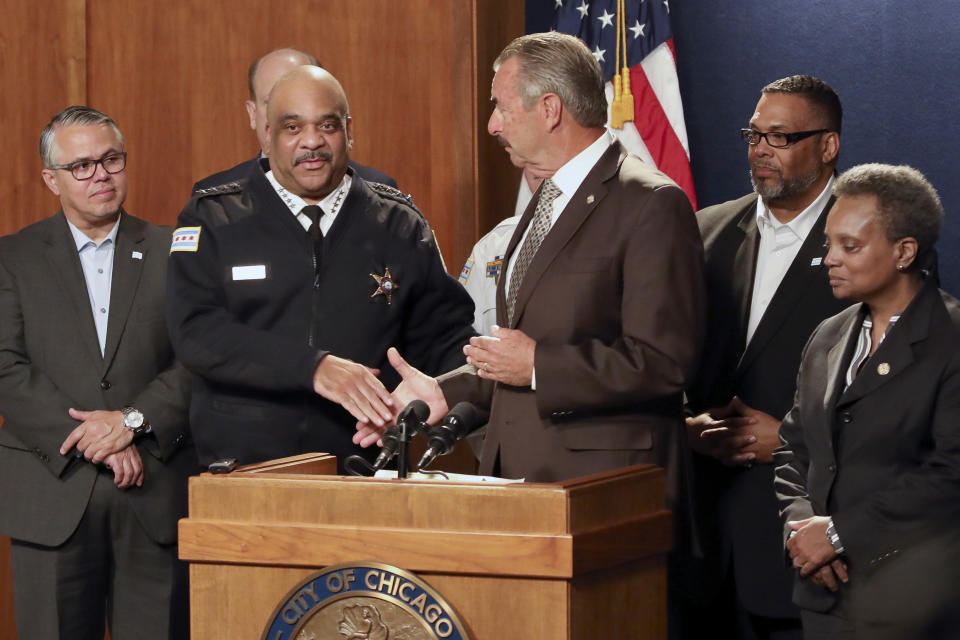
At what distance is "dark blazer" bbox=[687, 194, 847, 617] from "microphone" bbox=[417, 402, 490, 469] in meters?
0.97

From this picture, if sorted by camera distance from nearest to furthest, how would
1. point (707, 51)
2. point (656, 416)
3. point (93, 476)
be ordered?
point (656, 416), point (93, 476), point (707, 51)

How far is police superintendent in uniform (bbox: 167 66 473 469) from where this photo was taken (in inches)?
123

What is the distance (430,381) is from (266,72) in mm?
1822

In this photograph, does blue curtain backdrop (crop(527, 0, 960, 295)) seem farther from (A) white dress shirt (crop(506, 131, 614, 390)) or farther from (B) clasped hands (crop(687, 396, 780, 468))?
(A) white dress shirt (crop(506, 131, 614, 390))

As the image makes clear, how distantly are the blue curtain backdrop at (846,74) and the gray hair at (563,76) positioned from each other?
85.5 inches

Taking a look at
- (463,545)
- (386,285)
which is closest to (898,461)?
(463,545)

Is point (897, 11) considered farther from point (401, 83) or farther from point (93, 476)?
point (93, 476)

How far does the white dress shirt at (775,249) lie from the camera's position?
329 centimetres

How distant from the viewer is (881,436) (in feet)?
8.52

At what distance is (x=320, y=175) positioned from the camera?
126 inches

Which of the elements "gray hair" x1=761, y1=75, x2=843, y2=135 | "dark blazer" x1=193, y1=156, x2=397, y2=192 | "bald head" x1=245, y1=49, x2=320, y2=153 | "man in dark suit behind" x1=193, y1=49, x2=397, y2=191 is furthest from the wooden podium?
"bald head" x1=245, y1=49, x2=320, y2=153

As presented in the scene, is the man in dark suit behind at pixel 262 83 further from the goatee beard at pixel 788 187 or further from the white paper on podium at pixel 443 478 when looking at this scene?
the white paper on podium at pixel 443 478

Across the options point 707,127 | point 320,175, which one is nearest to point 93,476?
point 320,175

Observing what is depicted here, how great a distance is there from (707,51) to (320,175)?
88.3 inches
